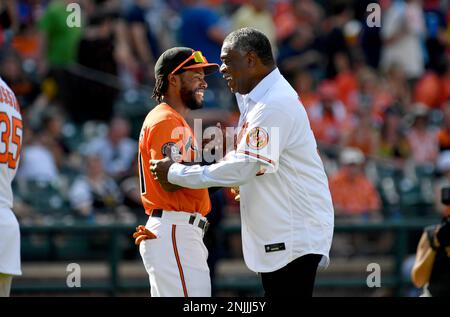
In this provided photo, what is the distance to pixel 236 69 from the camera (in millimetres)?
5852

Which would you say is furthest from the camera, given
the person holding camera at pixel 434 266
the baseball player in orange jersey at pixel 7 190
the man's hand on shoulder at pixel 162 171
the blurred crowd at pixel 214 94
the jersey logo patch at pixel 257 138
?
the blurred crowd at pixel 214 94

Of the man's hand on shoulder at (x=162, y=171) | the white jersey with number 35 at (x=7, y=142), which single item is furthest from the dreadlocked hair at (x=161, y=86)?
the white jersey with number 35 at (x=7, y=142)

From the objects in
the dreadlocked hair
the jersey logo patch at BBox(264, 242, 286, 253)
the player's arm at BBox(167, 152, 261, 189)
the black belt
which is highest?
the dreadlocked hair

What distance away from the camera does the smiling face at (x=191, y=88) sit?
609cm

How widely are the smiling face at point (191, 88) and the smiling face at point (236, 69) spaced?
243 mm

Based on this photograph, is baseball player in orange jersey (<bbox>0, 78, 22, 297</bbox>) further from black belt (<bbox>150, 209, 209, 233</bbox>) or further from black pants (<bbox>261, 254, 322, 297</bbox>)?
black pants (<bbox>261, 254, 322, 297</bbox>)

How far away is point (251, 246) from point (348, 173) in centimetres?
555

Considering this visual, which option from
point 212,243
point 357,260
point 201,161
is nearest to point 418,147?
point 357,260

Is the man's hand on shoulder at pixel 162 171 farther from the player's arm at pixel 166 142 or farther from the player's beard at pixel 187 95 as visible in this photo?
the player's beard at pixel 187 95

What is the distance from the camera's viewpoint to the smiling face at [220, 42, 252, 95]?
5.81 metres

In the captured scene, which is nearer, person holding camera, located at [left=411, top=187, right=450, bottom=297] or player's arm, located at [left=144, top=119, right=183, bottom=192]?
player's arm, located at [left=144, top=119, right=183, bottom=192]

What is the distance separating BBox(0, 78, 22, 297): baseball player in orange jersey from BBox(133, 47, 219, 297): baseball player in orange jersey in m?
0.74

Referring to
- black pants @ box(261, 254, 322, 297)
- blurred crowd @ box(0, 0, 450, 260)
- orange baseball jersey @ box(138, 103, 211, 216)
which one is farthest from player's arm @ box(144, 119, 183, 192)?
blurred crowd @ box(0, 0, 450, 260)
